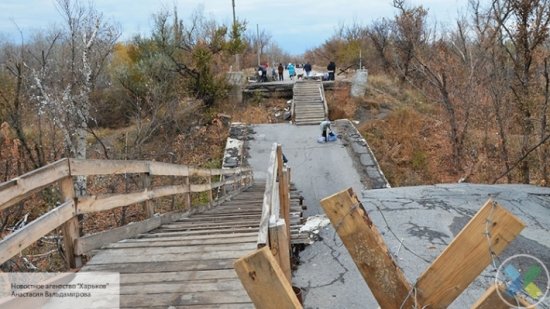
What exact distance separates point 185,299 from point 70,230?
4.66 ft

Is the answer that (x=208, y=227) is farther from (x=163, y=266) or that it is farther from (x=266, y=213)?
(x=266, y=213)

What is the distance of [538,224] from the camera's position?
8.87 m

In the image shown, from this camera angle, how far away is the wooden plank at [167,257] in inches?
166

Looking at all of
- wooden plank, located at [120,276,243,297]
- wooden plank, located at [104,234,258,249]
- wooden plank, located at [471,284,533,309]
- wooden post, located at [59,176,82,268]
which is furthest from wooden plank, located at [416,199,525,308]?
wooden post, located at [59,176,82,268]

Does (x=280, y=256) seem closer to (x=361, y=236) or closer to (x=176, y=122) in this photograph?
(x=361, y=236)

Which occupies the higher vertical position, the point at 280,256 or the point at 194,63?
the point at 194,63

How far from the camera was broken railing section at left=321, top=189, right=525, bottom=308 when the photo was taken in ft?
7.10

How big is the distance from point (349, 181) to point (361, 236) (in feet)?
52.4

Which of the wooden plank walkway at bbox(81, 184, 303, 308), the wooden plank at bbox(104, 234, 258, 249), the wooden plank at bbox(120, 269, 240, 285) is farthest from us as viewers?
the wooden plank at bbox(104, 234, 258, 249)

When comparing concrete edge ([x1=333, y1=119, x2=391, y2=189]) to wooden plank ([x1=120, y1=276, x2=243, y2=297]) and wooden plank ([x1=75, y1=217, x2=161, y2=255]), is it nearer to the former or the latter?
wooden plank ([x1=75, y1=217, x2=161, y2=255])

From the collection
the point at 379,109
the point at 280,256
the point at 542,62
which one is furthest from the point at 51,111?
the point at 379,109

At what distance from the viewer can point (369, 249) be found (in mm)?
2527

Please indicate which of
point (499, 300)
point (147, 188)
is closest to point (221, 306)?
point (499, 300)

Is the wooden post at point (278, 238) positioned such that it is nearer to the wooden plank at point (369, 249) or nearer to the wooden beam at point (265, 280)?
the wooden plank at point (369, 249)
